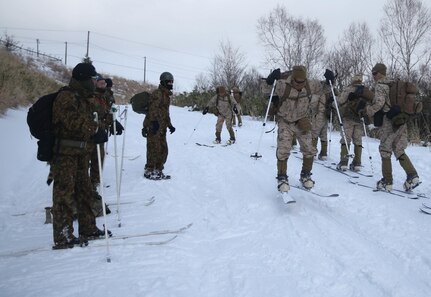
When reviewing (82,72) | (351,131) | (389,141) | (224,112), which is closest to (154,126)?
(82,72)

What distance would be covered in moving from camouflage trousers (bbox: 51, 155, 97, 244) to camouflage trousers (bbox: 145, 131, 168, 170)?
344 centimetres

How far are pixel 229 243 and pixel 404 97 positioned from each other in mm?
4370

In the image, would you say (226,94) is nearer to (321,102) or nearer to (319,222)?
(321,102)

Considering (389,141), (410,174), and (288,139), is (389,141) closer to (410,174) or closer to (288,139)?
(410,174)

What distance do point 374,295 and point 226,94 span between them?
1111cm

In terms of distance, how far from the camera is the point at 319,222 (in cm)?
552

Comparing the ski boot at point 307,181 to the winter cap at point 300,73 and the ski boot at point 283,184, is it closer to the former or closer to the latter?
the ski boot at point 283,184

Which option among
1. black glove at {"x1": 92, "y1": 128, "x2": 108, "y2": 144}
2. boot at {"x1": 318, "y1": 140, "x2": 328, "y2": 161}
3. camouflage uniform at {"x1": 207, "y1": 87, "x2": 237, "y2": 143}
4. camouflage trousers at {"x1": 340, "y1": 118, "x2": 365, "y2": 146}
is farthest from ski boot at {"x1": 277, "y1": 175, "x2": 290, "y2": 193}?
camouflage uniform at {"x1": 207, "y1": 87, "x2": 237, "y2": 143}

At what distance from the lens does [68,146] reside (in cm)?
451

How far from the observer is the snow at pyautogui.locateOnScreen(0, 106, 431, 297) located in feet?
12.3

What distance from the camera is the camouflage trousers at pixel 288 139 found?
6.53 m

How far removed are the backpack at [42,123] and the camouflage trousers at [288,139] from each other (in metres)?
3.67

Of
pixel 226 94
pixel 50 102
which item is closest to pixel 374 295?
pixel 50 102

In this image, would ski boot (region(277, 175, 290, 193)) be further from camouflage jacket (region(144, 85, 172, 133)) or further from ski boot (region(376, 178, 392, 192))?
camouflage jacket (region(144, 85, 172, 133))
